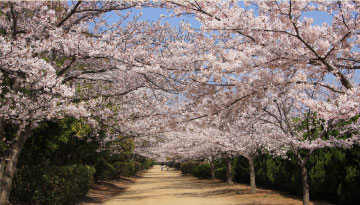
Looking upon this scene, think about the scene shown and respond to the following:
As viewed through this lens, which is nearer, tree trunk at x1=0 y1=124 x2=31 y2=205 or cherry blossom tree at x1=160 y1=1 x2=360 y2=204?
cherry blossom tree at x1=160 y1=1 x2=360 y2=204

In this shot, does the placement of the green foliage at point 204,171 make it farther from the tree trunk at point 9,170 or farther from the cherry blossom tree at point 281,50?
the cherry blossom tree at point 281,50

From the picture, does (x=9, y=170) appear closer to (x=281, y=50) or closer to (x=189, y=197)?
(x=281, y=50)

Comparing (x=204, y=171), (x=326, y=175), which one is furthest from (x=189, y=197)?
(x=204, y=171)

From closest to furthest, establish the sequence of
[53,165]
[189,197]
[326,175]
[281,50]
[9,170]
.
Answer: [281,50] → [9,170] → [53,165] → [326,175] → [189,197]

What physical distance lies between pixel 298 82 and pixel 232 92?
0.99 metres

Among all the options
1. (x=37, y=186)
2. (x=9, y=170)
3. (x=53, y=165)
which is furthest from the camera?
(x=53, y=165)

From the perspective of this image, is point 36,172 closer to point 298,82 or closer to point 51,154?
point 51,154

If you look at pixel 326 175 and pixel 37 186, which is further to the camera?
pixel 326 175

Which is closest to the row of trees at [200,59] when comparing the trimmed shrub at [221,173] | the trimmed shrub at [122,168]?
the trimmed shrub at [221,173]

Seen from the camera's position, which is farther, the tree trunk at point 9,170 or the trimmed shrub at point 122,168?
the trimmed shrub at point 122,168

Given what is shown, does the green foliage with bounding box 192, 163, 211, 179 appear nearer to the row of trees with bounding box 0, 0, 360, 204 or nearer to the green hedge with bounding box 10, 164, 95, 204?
the row of trees with bounding box 0, 0, 360, 204

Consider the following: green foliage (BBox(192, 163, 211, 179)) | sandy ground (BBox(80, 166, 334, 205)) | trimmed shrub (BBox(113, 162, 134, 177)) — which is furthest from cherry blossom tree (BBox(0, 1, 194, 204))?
green foliage (BBox(192, 163, 211, 179))

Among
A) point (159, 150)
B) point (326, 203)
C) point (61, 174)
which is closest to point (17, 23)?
point (61, 174)

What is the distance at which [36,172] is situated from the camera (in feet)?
30.6
